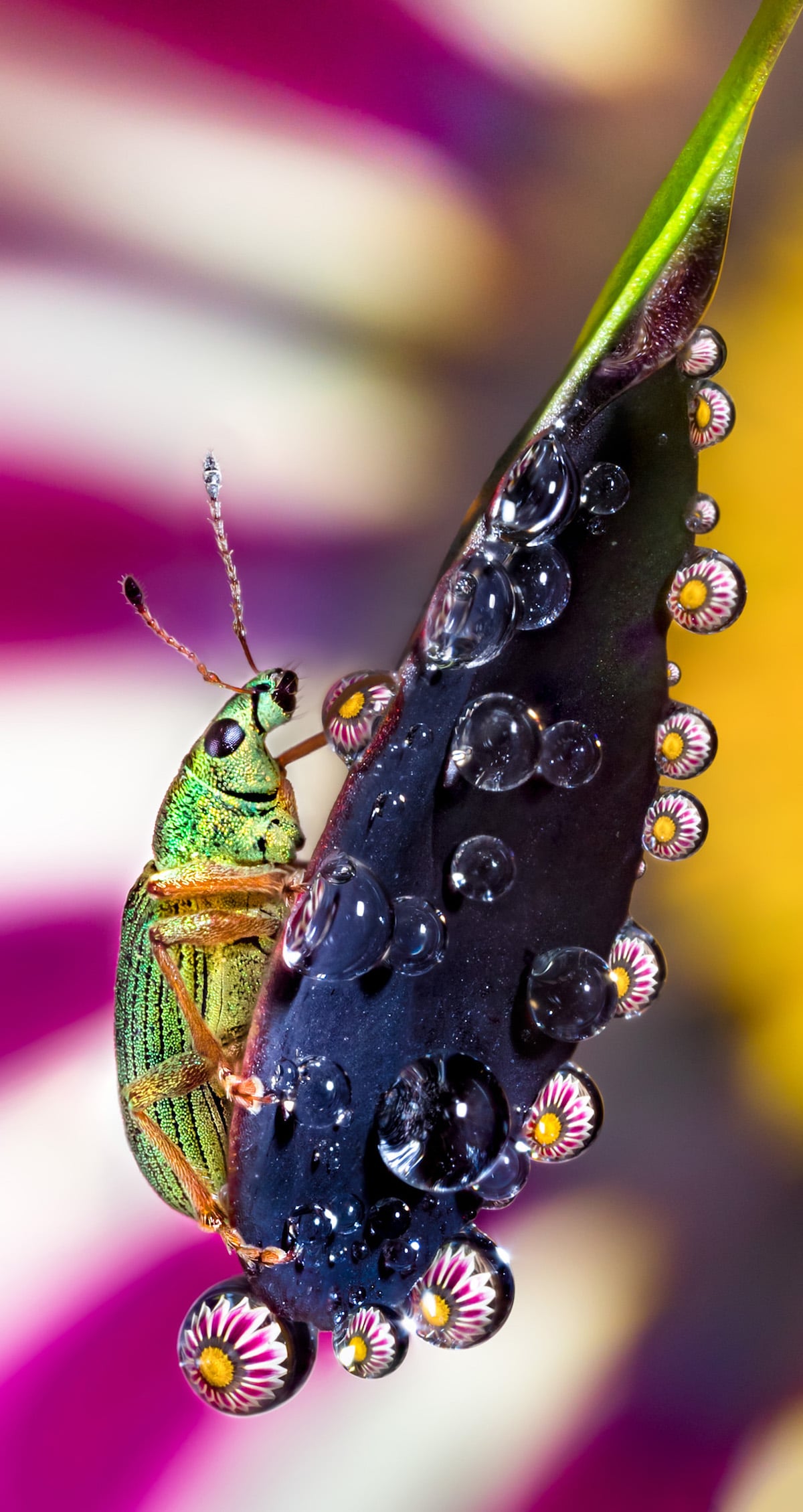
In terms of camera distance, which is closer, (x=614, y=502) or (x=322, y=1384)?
(x=614, y=502)

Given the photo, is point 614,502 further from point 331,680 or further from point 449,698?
point 331,680

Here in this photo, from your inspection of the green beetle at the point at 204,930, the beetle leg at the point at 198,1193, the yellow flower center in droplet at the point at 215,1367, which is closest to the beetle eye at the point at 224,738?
the green beetle at the point at 204,930

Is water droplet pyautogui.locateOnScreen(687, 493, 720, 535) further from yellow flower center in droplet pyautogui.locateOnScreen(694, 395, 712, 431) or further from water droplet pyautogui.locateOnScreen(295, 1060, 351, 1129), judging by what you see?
water droplet pyautogui.locateOnScreen(295, 1060, 351, 1129)

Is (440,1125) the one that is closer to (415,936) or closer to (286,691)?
(415,936)

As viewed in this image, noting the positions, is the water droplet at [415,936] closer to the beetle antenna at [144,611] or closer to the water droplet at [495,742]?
the water droplet at [495,742]

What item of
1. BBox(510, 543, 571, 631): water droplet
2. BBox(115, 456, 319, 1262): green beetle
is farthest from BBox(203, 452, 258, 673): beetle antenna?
BBox(510, 543, 571, 631): water droplet

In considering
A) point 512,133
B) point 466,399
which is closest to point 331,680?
point 466,399

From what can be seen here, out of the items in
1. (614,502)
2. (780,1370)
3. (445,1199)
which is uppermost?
(614,502)
